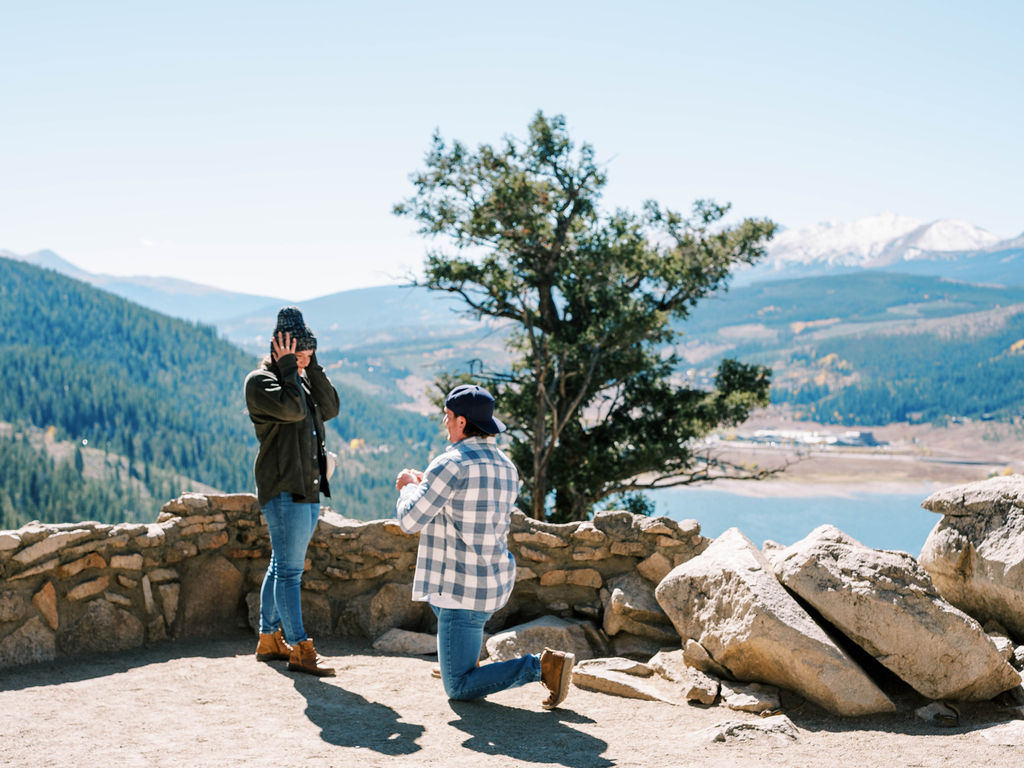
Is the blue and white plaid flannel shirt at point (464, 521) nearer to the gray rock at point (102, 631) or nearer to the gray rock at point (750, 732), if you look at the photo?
the gray rock at point (750, 732)

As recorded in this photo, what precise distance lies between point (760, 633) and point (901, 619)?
75 cm

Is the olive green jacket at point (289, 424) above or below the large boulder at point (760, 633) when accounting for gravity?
above

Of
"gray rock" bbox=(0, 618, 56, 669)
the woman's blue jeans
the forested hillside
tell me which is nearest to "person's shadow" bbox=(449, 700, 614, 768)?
the woman's blue jeans

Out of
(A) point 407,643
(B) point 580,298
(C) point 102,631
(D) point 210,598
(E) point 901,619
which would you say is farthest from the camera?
(B) point 580,298

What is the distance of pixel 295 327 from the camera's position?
488cm

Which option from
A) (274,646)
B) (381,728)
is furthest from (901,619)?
(274,646)

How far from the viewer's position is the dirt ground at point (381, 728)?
3699mm

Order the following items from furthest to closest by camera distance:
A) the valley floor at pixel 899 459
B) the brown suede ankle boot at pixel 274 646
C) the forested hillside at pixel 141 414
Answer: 1. the valley floor at pixel 899 459
2. the forested hillside at pixel 141 414
3. the brown suede ankle boot at pixel 274 646

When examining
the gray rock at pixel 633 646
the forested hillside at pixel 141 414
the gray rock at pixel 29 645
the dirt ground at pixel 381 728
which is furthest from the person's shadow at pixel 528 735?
the forested hillside at pixel 141 414

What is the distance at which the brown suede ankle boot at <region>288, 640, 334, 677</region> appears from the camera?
5055 millimetres

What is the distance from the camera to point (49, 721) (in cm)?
418

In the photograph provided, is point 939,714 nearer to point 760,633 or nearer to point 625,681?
point 760,633

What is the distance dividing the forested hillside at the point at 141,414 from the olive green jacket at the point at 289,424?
272 ft

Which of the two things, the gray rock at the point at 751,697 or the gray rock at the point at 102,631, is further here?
the gray rock at the point at 102,631
